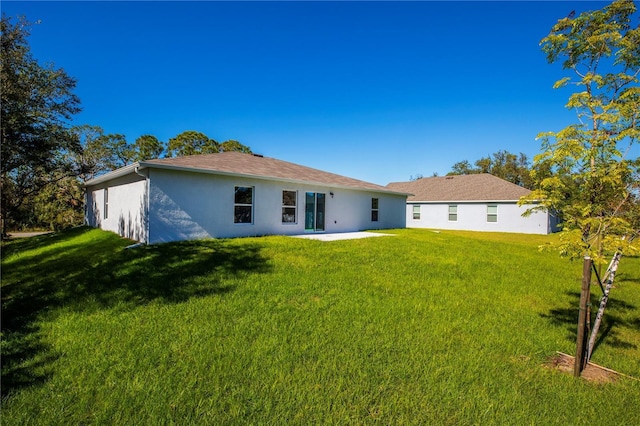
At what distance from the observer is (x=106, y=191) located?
1421cm

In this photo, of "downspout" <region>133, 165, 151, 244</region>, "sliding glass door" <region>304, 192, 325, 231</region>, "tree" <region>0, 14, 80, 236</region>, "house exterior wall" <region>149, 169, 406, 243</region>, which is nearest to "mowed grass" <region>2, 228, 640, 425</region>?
"downspout" <region>133, 165, 151, 244</region>

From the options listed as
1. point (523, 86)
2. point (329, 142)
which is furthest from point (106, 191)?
point (523, 86)

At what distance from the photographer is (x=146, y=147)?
33.2 metres

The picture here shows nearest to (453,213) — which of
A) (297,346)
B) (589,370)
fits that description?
(589,370)

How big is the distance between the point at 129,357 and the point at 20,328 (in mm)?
2138

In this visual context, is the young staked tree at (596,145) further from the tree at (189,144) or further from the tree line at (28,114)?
the tree at (189,144)

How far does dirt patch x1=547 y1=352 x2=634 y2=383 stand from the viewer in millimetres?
3107

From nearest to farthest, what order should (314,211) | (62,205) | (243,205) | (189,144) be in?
(243,205)
(314,211)
(62,205)
(189,144)

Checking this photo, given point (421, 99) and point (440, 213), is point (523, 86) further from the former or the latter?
Result: point (440, 213)

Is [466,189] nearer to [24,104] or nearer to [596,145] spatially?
[596,145]

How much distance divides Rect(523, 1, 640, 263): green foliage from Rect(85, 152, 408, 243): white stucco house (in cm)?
931

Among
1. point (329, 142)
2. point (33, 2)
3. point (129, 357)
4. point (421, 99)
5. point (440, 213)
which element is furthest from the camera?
point (440, 213)

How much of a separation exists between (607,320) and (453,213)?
19.6 metres

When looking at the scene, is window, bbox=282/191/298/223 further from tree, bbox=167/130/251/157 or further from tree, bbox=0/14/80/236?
tree, bbox=167/130/251/157
